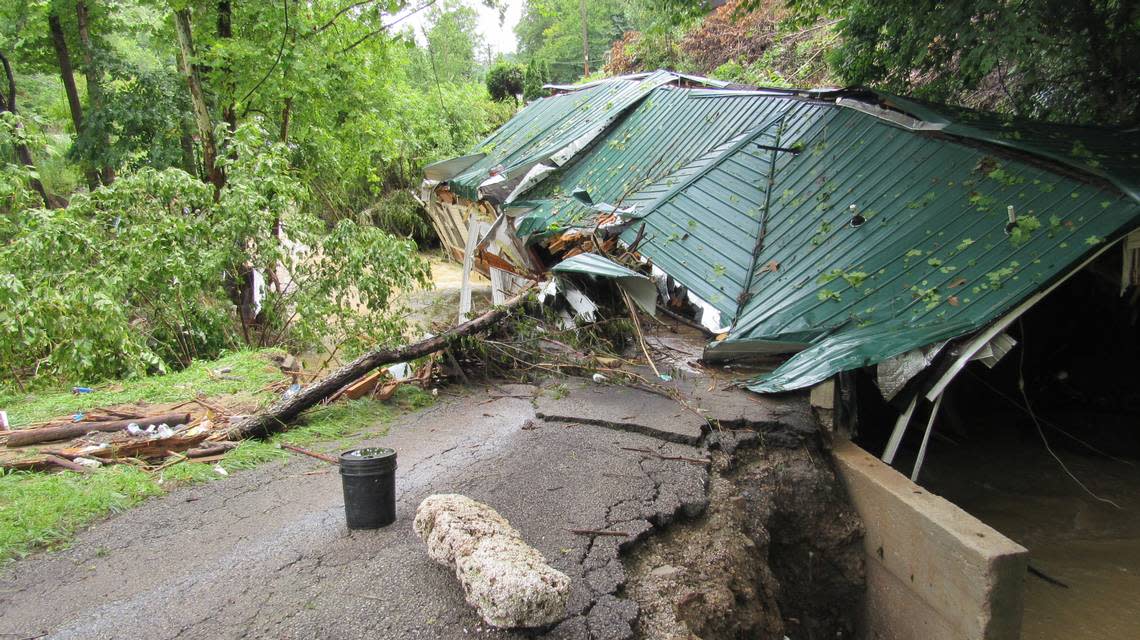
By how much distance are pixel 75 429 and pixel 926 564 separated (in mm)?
6222

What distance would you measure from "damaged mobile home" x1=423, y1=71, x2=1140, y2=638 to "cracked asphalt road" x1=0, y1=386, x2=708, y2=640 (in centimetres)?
152

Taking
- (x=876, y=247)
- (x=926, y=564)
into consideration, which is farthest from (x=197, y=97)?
(x=926, y=564)

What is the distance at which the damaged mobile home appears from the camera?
4.68 m

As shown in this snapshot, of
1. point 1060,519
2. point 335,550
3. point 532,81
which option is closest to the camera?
point 335,550

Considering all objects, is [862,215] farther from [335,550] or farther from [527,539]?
[335,550]

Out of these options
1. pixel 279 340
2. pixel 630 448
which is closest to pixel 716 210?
pixel 630 448

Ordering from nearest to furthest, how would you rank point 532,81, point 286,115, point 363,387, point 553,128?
point 363,387
point 286,115
point 553,128
point 532,81

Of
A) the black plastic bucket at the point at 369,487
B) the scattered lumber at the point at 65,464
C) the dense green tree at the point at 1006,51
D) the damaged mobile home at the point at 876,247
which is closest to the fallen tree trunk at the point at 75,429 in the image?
the scattered lumber at the point at 65,464

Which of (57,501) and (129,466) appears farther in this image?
(129,466)

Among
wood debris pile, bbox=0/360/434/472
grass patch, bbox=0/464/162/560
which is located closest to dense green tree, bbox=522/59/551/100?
wood debris pile, bbox=0/360/434/472

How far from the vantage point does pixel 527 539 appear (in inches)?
145

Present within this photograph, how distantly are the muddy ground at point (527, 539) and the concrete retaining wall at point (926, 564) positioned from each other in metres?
0.18

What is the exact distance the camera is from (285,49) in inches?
426

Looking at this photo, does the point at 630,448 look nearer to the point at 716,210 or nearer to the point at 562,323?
the point at 562,323
